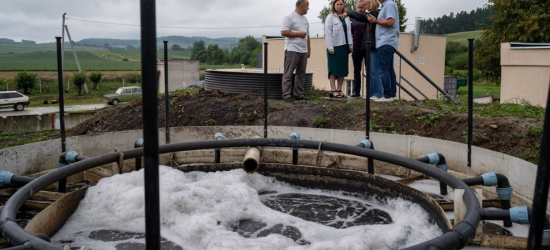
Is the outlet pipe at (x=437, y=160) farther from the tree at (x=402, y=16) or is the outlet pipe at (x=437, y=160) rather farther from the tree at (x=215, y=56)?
the tree at (x=215, y=56)

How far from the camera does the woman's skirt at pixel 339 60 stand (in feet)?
26.3

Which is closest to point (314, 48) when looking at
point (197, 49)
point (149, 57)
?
point (149, 57)

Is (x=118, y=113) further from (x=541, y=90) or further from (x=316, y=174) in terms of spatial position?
(x=541, y=90)

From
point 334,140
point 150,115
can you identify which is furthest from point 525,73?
point 150,115

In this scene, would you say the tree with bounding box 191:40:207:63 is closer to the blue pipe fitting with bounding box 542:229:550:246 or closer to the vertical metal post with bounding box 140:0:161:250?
the blue pipe fitting with bounding box 542:229:550:246

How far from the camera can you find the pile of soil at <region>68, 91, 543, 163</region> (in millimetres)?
5441

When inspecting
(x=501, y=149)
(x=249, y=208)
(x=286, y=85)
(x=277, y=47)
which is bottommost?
(x=249, y=208)

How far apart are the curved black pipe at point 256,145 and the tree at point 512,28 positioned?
3121 centimetres

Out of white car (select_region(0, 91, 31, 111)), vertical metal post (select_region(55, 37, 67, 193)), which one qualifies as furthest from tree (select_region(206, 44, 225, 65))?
vertical metal post (select_region(55, 37, 67, 193))

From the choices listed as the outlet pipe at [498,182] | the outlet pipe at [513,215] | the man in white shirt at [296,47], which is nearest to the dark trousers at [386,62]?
the man in white shirt at [296,47]

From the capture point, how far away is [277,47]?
2844cm

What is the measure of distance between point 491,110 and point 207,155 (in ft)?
13.4

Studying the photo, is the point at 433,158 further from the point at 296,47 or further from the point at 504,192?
the point at 296,47

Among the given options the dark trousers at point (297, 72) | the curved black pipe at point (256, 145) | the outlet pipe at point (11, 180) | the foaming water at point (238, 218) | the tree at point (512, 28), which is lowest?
the foaming water at point (238, 218)
